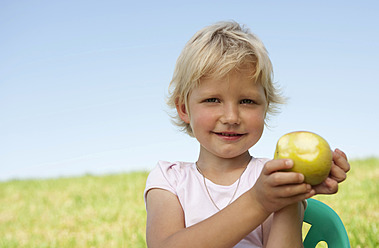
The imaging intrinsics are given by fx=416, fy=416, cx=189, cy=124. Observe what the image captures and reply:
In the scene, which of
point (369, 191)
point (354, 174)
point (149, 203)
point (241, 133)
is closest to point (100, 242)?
point (149, 203)

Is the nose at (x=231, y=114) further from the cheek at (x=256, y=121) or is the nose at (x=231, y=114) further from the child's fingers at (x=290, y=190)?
the child's fingers at (x=290, y=190)

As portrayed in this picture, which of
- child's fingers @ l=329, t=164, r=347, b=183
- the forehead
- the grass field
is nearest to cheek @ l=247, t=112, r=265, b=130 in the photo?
the forehead

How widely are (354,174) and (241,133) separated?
231 inches

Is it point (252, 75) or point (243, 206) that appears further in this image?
point (252, 75)

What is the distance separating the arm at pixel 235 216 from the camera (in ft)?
4.85

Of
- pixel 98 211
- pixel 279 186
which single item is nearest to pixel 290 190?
pixel 279 186

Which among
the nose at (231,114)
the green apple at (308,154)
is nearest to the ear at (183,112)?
the nose at (231,114)

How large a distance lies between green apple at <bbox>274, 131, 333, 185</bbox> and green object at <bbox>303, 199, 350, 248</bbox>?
31.0 inches

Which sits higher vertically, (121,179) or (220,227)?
(220,227)

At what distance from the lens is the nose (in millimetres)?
1922

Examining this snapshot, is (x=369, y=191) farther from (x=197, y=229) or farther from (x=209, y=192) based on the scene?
(x=197, y=229)

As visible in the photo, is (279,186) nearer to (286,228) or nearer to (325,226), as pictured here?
(286,228)

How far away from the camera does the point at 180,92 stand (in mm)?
2221

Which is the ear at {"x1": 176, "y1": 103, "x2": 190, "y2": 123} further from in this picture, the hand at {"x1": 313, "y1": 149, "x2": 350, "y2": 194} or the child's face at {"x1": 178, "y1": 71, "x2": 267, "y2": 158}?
the hand at {"x1": 313, "y1": 149, "x2": 350, "y2": 194}
